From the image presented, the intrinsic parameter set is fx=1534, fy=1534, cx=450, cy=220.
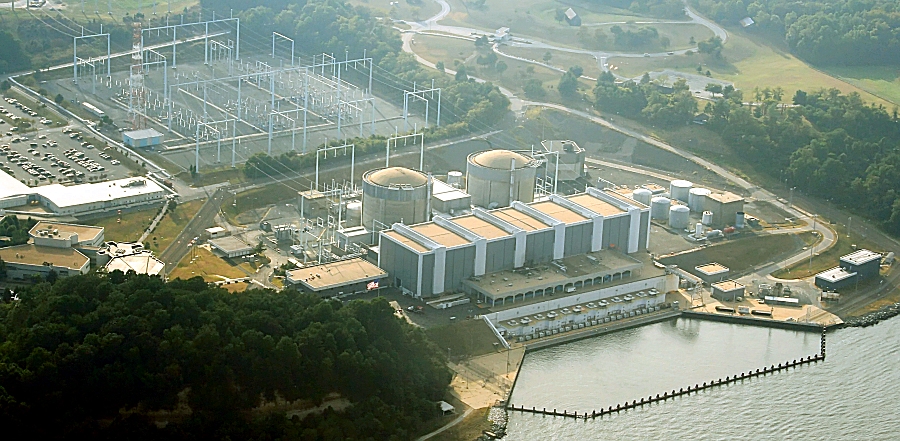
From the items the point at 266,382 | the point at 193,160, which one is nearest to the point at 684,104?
the point at 193,160

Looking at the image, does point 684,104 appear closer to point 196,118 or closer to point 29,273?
point 196,118

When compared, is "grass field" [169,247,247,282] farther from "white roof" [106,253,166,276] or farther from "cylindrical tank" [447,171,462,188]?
"cylindrical tank" [447,171,462,188]

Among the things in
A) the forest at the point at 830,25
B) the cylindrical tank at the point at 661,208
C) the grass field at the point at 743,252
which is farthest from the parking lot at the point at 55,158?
the forest at the point at 830,25

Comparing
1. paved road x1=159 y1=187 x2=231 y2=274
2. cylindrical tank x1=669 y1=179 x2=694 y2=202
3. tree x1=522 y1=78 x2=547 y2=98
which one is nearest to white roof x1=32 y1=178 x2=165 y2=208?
paved road x1=159 y1=187 x2=231 y2=274

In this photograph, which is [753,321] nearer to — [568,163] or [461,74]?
[568,163]

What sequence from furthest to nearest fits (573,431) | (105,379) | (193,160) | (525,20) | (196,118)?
(525,20)
(196,118)
(193,160)
(573,431)
(105,379)

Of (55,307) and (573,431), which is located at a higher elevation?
(55,307)

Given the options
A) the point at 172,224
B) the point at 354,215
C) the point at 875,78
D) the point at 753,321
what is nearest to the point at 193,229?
the point at 172,224

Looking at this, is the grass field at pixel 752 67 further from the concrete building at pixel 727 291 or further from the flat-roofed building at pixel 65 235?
the flat-roofed building at pixel 65 235
